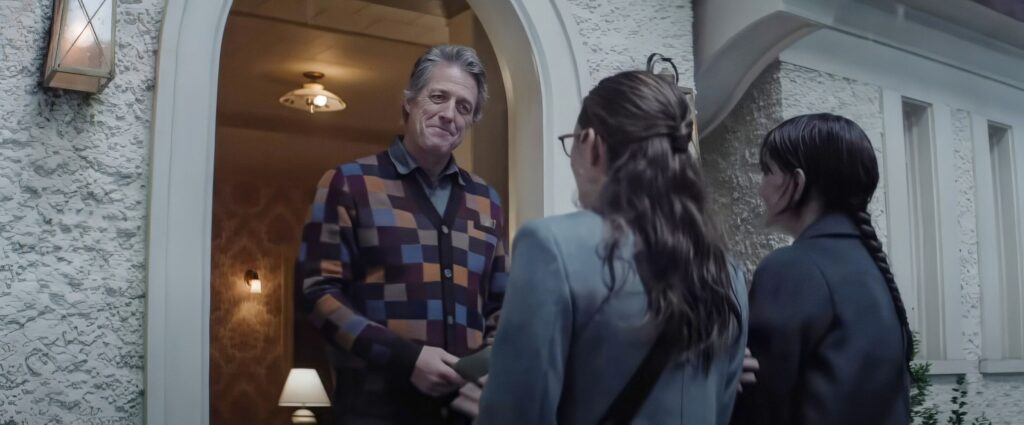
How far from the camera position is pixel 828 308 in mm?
2383

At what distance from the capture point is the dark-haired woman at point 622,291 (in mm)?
1738

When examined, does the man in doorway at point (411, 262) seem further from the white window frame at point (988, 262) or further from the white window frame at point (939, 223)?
the white window frame at point (988, 262)

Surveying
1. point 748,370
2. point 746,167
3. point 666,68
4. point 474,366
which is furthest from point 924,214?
point 474,366

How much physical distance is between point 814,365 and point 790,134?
0.55m

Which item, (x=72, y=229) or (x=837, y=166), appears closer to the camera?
(x=837, y=166)

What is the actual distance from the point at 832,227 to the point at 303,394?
7829 millimetres

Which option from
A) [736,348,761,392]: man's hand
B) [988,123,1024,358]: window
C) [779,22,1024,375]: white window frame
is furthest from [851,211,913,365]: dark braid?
[988,123,1024,358]: window

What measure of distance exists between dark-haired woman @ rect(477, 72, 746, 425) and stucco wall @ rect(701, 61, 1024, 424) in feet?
9.84

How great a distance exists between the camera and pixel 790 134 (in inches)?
100

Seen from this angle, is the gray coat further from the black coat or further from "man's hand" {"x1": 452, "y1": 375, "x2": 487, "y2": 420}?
the black coat

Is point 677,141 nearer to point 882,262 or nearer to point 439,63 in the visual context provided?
point 882,262

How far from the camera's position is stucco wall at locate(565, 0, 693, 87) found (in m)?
4.43

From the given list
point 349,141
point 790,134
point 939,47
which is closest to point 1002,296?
point 939,47

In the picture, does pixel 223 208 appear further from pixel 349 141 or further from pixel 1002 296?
pixel 1002 296
